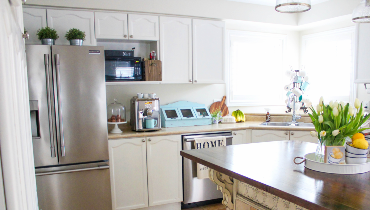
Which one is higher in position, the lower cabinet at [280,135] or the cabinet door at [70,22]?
the cabinet door at [70,22]

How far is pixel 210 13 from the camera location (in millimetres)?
3650

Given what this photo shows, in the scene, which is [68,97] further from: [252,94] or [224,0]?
[252,94]

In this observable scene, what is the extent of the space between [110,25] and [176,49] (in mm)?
801

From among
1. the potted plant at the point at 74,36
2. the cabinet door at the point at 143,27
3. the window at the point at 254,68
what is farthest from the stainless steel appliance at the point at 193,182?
the potted plant at the point at 74,36

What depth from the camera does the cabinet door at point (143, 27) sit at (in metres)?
3.28

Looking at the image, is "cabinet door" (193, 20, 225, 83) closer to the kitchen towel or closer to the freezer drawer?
the kitchen towel

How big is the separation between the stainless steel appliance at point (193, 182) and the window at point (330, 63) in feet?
5.71

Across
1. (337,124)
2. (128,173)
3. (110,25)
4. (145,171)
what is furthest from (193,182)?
(337,124)

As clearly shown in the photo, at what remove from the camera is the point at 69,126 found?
2770 mm

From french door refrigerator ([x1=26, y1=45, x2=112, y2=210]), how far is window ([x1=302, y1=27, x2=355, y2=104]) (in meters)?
3.10

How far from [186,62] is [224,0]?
0.97 m

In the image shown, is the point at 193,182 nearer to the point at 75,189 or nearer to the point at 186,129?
the point at 186,129

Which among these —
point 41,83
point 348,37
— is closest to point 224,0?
point 348,37

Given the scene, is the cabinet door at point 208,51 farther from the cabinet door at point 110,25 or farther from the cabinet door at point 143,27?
the cabinet door at point 110,25
